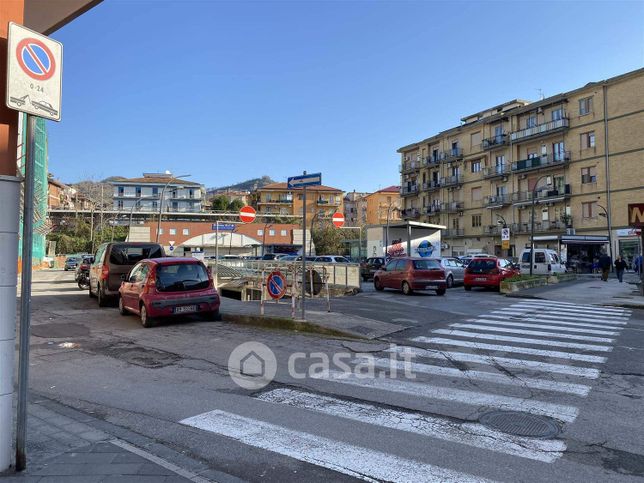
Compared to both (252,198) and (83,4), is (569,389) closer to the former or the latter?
(83,4)

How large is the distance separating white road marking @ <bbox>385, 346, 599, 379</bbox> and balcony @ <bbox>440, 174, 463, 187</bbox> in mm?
59029

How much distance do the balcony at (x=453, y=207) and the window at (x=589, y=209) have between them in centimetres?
1740

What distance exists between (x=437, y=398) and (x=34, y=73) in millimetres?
5127

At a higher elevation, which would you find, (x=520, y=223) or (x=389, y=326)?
(x=520, y=223)

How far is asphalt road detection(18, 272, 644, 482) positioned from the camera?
3930mm

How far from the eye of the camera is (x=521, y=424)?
479 centimetres

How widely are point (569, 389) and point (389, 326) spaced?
4.68m

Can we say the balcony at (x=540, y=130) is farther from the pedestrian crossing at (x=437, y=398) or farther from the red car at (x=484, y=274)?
the pedestrian crossing at (x=437, y=398)

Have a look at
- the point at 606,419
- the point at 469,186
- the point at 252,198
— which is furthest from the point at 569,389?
the point at 252,198

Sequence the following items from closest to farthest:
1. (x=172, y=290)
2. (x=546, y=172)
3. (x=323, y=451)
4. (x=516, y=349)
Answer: (x=323, y=451) < (x=516, y=349) < (x=172, y=290) < (x=546, y=172)

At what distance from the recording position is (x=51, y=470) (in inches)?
141

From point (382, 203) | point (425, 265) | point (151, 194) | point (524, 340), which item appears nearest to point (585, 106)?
point (425, 265)

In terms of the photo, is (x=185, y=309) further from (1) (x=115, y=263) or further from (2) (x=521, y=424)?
(2) (x=521, y=424)

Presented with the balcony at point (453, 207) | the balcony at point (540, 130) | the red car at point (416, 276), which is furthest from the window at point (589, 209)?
the red car at point (416, 276)
